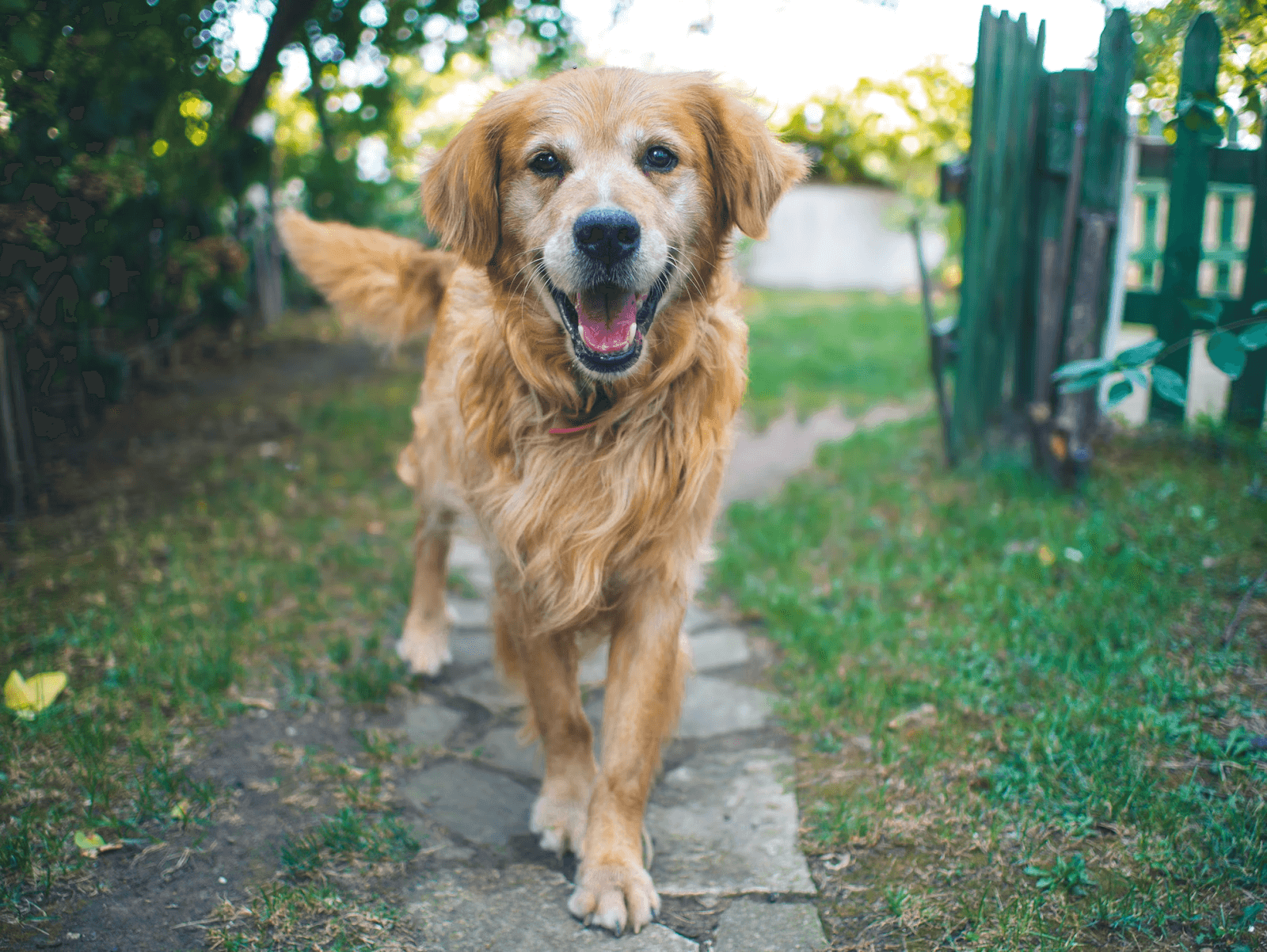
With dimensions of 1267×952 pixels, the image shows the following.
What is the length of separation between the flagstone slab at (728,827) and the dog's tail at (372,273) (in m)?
1.86

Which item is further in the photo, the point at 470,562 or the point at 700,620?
the point at 470,562

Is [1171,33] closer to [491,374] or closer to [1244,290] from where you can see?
[1244,290]

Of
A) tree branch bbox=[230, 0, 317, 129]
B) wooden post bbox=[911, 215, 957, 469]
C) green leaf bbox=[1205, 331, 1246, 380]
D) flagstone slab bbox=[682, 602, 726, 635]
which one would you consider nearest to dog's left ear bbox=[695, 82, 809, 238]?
green leaf bbox=[1205, 331, 1246, 380]

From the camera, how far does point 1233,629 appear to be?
8.29 feet

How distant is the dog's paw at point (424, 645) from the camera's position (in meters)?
2.94

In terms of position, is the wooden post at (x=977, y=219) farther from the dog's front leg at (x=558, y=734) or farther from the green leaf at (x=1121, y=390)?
the dog's front leg at (x=558, y=734)

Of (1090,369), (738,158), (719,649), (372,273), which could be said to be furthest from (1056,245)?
(372,273)

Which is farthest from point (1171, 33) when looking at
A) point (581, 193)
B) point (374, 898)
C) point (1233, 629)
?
point (374, 898)

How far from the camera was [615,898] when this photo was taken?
1.91 meters

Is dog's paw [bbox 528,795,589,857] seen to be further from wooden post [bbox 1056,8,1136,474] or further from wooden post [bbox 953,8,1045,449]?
wooden post [bbox 953,8,1045,449]

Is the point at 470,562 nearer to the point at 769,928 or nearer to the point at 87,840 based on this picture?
the point at 87,840

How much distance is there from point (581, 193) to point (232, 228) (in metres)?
6.55

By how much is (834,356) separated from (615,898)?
6819mm

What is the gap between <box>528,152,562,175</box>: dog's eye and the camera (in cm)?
216
